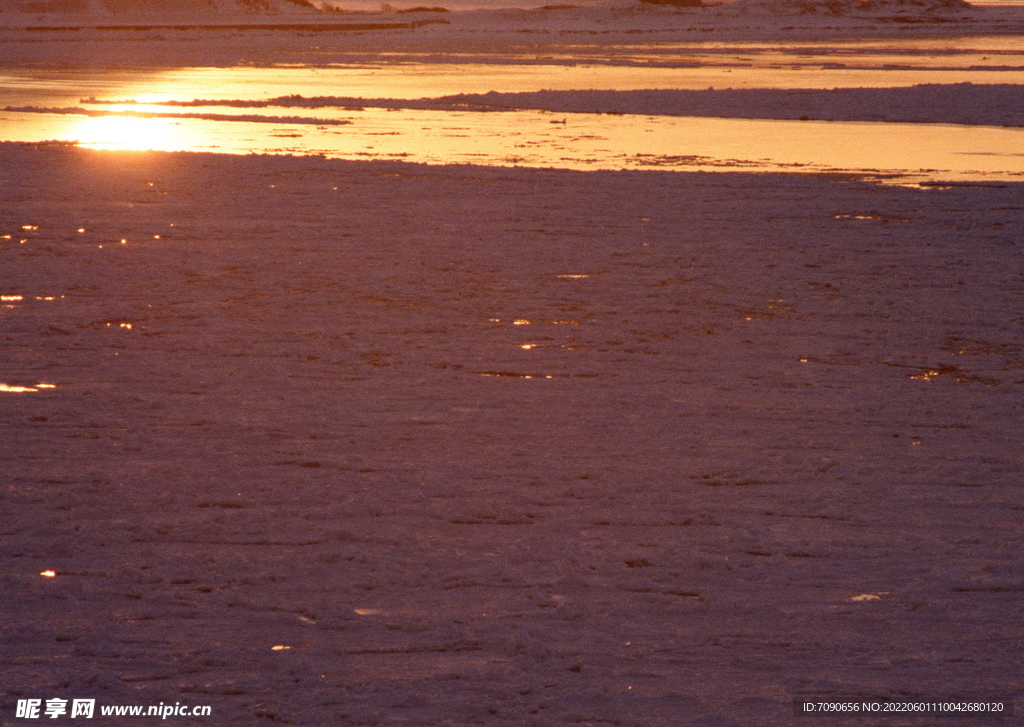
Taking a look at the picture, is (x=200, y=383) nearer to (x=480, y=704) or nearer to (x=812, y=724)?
(x=480, y=704)

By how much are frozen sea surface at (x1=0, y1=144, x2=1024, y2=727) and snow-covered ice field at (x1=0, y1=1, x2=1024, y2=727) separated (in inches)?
0.5

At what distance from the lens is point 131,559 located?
11.4ft

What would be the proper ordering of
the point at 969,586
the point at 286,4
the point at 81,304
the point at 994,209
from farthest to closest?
the point at 286,4, the point at 994,209, the point at 81,304, the point at 969,586

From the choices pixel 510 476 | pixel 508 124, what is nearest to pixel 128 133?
pixel 508 124

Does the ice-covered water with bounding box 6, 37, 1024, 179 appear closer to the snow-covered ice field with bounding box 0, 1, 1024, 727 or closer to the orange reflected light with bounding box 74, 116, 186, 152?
the orange reflected light with bounding box 74, 116, 186, 152

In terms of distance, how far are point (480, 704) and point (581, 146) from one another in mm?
12075

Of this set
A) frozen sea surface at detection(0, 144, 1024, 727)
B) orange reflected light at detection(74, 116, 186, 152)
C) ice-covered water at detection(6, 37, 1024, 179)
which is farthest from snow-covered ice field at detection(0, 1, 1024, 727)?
orange reflected light at detection(74, 116, 186, 152)

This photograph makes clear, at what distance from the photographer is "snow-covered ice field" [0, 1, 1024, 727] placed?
2926mm

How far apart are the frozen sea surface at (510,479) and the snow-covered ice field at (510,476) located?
1 centimetres

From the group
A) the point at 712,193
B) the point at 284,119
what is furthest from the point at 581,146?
the point at 284,119

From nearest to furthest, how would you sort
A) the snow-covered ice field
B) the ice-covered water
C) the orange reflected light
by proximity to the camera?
the snow-covered ice field, the ice-covered water, the orange reflected light

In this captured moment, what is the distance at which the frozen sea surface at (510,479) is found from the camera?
9.62ft

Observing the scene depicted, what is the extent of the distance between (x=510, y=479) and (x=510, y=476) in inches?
1.1

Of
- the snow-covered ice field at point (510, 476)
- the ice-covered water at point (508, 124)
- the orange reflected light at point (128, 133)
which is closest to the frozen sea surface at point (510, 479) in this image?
the snow-covered ice field at point (510, 476)
